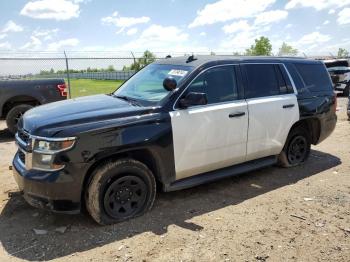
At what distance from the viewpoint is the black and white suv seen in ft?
12.8

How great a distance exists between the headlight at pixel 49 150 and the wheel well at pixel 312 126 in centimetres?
399

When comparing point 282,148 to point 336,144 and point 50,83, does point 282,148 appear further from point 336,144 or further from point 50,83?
point 50,83

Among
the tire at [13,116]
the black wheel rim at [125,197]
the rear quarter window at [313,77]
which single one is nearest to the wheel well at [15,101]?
the tire at [13,116]

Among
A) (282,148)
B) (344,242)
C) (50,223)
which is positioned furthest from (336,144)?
(50,223)

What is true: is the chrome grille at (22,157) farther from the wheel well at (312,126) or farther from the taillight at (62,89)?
the taillight at (62,89)

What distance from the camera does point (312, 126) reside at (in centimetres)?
651

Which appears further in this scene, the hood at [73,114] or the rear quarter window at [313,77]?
the rear quarter window at [313,77]

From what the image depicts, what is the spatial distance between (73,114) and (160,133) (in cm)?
99

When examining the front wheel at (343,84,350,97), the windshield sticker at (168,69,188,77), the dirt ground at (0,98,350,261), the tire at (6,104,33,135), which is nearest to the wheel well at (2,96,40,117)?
the tire at (6,104,33,135)

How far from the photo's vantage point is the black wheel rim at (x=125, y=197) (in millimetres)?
4203

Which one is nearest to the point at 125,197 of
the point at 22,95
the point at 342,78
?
the point at 22,95

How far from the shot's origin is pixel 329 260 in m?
3.61

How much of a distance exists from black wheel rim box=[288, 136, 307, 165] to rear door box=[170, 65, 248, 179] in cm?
137

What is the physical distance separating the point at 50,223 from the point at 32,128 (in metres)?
1.14
